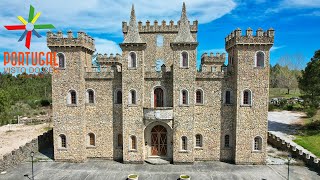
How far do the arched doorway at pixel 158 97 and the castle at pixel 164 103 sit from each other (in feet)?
0.34

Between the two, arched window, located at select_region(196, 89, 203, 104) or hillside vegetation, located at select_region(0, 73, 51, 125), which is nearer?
arched window, located at select_region(196, 89, 203, 104)

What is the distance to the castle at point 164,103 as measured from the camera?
2323cm

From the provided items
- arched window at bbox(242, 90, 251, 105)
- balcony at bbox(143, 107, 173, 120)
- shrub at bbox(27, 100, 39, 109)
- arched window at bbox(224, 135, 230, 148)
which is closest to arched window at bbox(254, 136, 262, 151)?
arched window at bbox(224, 135, 230, 148)

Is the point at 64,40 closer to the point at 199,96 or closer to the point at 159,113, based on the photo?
the point at 159,113

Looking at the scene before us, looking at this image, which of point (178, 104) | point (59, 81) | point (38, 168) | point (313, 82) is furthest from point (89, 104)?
point (313, 82)

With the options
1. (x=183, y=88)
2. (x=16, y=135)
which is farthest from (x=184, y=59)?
(x=16, y=135)

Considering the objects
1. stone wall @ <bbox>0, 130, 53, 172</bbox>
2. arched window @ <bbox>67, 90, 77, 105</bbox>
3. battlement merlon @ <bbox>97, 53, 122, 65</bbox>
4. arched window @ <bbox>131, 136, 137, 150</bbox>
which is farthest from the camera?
battlement merlon @ <bbox>97, 53, 122, 65</bbox>

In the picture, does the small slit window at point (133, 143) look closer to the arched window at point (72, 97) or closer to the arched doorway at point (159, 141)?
the arched doorway at point (159, 141)

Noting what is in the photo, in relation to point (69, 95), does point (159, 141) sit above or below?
below

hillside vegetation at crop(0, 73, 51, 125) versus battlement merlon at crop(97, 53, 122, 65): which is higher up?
battlement merlon at crop(97, 53, 122, 65)

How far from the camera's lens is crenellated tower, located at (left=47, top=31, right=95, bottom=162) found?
23.7 m

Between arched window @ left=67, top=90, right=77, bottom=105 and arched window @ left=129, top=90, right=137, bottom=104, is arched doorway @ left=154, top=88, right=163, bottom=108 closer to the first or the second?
arched window @ left=129, top=90, right=137, bottom=104

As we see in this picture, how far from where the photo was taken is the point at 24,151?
25094 mm

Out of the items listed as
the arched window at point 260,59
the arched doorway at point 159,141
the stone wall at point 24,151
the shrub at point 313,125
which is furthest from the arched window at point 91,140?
the shrub at point 313,125
